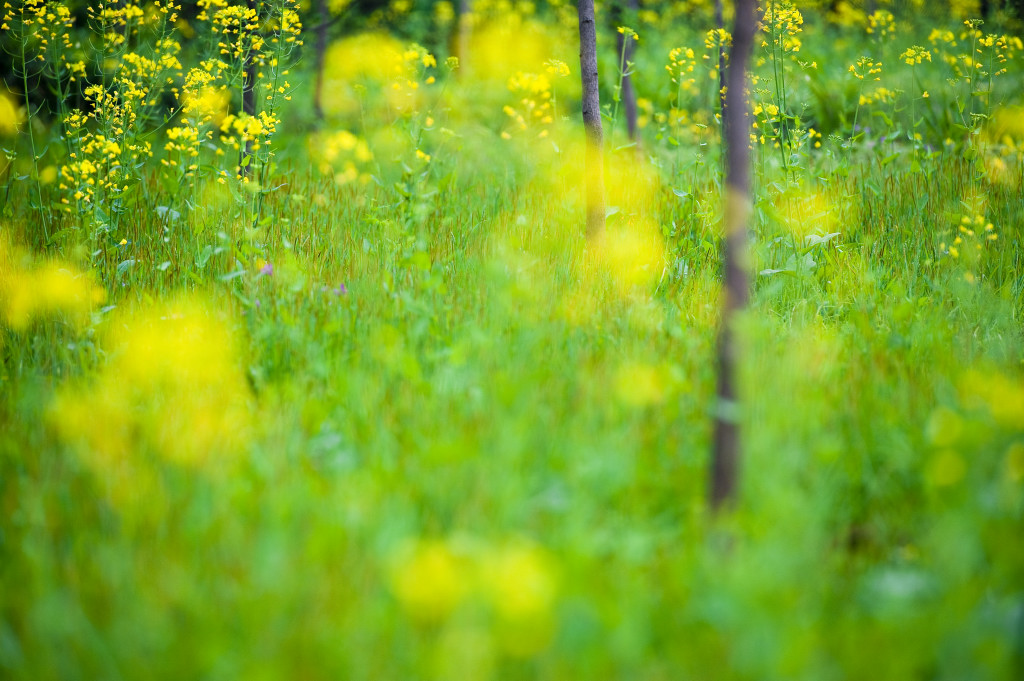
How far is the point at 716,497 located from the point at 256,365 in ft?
5.75

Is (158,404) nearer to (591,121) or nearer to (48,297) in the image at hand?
(48,297)

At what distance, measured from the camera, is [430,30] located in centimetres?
1612

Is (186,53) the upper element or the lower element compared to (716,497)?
upper

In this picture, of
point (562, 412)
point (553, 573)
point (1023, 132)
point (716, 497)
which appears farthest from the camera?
point (1023, 132)

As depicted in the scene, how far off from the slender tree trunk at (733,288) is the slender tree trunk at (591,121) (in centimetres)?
185

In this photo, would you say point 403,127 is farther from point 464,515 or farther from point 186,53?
point 186,53

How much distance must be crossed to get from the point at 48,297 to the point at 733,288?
2.97m

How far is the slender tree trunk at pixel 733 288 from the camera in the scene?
1.75m

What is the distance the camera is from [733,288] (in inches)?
70.7

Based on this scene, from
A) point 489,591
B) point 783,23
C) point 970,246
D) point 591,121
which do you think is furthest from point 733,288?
point 783,23

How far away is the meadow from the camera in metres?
1.53

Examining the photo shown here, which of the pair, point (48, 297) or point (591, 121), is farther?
point (591, 121)

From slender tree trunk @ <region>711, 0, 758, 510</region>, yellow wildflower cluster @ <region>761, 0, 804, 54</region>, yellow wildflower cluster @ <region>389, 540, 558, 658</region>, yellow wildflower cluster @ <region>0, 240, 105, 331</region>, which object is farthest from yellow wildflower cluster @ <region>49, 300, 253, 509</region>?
yellow wildflower cluster @ <region>761, 0, 804, 54</region>

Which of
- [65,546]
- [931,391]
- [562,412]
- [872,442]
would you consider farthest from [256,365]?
[931,391]
